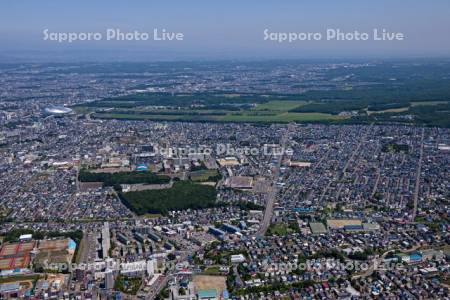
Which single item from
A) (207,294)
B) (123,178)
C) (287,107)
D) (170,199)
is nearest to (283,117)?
(287,107)

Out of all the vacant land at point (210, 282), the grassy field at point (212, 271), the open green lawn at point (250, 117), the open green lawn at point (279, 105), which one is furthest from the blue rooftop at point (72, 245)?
the open green lawn at point (279, 105)

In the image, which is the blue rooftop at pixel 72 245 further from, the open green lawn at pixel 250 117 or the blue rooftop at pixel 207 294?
the open green lawn at pixel 250 117

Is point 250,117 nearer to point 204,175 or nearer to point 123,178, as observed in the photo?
point 204,175

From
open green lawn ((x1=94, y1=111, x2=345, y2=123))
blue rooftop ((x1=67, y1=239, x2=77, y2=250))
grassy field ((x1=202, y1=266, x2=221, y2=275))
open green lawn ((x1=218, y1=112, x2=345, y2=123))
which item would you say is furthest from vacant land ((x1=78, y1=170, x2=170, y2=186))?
open green lawn ((x1=218, y1=112, x2=345, y2=123))

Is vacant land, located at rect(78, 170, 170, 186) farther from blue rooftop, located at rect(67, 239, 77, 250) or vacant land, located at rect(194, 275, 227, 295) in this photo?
vacant land, located at rect(194, 275, 227, 295)

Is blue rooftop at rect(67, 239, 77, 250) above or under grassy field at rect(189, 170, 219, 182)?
under

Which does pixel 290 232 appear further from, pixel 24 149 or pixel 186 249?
pixel 24 149

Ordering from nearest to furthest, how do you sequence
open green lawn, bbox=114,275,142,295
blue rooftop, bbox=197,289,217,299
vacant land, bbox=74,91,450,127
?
1. blue rooftop, bbox=197,289,217,299
2. open green lawn, bbox=114,275,142,295
3. vacant land, bbox=74,91,450,127

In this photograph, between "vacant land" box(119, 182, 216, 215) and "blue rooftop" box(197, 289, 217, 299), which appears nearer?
"blue rooftop" box(197, 289, 217, 299)
